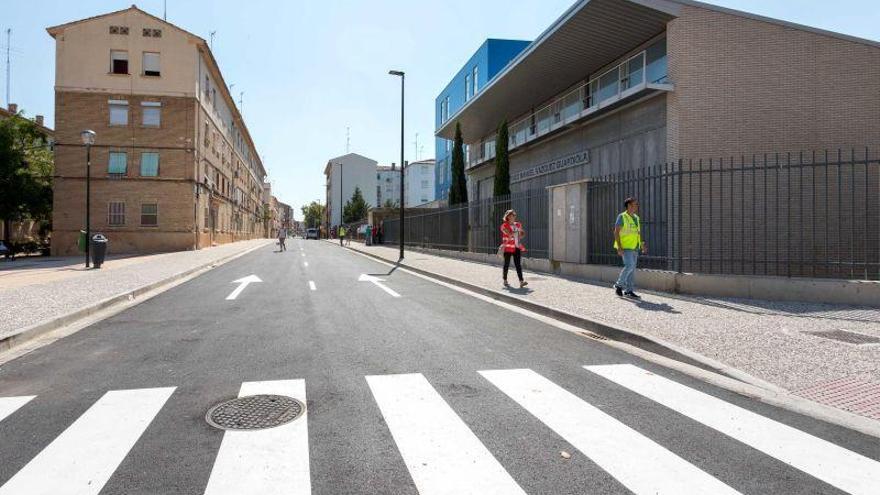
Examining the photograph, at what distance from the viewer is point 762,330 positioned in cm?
698

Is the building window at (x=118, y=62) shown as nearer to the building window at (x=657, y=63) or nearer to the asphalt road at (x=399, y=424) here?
the building window at (x=657, y=63)

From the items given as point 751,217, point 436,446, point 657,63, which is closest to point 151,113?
point 657,63

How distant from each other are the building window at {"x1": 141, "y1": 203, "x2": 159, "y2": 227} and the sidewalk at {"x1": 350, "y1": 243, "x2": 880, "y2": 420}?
2516cm

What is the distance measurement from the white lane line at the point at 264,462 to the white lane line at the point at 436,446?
59 centimetres

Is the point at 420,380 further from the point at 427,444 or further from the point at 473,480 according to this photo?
the point at 473,480

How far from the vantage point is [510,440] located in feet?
11.5

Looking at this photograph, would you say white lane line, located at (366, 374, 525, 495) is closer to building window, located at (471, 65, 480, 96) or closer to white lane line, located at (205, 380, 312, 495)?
white lane line, located at (205, 380, 312, 495)

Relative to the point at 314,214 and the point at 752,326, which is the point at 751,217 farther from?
the point at 314,214

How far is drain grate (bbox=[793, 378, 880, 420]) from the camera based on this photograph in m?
4.16

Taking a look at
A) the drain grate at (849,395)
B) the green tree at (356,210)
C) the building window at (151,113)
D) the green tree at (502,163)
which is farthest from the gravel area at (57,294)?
the green tree at (356,210)

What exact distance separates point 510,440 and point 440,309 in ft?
18.7

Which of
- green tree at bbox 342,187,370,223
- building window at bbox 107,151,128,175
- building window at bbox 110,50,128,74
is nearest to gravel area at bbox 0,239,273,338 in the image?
building window at bbox 107,151,128,175

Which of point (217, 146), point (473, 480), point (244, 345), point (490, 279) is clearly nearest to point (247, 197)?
point (217, 146)

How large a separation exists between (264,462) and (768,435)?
326cm
